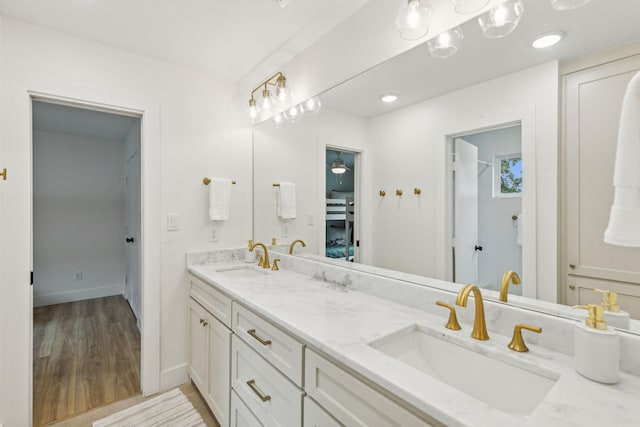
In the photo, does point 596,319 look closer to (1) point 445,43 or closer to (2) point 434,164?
(2) point 434,164

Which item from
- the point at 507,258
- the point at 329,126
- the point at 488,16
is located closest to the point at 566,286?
the point at 507,258

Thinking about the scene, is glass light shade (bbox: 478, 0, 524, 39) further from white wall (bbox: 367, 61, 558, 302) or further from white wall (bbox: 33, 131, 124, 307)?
white wall (bbox: 33, 131, 124, 307)

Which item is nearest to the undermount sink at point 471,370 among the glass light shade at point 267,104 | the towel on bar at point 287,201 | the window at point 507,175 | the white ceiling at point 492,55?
the window at point 507,175

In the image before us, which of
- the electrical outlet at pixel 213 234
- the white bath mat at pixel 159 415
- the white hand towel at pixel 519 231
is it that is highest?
the white hand towel at pixel 519 231

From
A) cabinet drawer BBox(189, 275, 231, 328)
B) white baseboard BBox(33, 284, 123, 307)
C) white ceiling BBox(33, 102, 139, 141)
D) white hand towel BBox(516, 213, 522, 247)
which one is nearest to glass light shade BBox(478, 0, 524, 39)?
white hand towel BBox(516, 213, 522, 247)

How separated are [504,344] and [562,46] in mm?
907

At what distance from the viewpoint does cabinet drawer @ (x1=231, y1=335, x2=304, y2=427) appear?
3.46 feet

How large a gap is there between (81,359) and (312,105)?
9.30ft

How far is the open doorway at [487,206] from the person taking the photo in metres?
0.98

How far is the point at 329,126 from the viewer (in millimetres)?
1792

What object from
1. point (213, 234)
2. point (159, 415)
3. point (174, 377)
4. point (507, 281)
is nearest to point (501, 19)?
point (507, 281)

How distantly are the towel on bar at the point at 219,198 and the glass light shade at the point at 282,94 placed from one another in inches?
28.3

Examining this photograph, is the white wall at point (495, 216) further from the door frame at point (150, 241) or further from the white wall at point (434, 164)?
the door frame at point (150, 241)

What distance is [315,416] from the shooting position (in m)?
0.94
